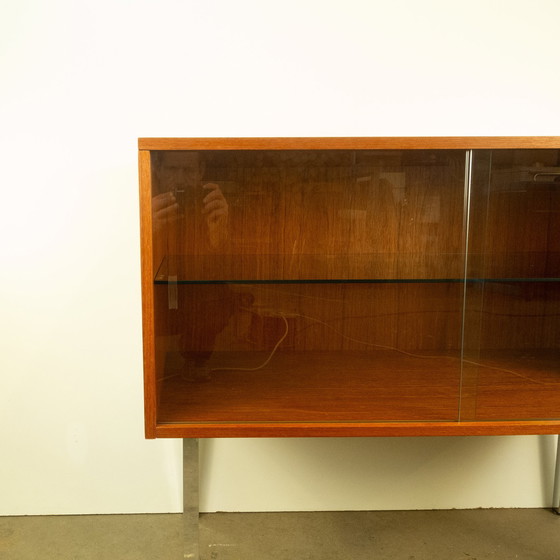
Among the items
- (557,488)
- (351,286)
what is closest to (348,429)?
(351,286)

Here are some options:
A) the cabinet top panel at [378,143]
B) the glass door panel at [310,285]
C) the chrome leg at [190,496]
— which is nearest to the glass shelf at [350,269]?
the glass door panel at [310,285]

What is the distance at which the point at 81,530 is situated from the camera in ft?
4.71

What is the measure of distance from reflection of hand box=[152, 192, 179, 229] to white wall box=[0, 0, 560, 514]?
37cm

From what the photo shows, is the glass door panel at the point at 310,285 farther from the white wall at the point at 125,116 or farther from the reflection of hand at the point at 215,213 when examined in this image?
the white wall at the point at 125,116

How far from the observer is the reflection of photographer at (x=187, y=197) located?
105 cm

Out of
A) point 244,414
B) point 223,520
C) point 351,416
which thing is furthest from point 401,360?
point 223,520

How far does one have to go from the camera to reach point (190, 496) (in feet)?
3.83

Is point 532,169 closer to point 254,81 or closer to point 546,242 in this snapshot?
point 546,242

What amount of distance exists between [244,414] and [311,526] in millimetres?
519

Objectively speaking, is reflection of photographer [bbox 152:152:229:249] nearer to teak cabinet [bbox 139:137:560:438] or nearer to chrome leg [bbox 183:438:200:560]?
teak cabinet [bbox 139:137:560:438]

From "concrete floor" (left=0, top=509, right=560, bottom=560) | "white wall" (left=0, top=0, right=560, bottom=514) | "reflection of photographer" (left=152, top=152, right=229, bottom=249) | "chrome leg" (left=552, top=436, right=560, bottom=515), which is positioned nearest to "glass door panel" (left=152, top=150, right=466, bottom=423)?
"reflection of photographer" (left=152, top=152, right=229, bottom=249)

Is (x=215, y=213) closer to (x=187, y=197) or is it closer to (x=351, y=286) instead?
(x=187, y=197)

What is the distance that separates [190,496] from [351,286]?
0.50 metres

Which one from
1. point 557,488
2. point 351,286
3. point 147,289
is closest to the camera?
point 147,289
